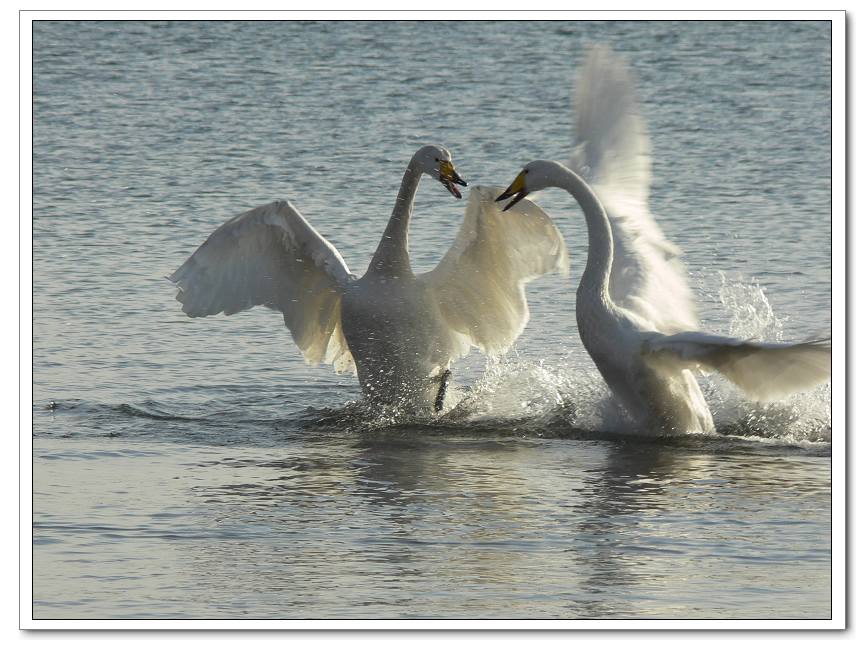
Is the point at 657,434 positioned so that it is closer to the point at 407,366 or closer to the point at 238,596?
the point at 407,366

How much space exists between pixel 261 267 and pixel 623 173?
2.25m

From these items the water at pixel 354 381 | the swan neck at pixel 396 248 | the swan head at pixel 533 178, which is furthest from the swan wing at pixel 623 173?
the swan neck at pixel 396 248

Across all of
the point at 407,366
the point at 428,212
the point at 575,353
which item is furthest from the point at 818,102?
the point at 407,366

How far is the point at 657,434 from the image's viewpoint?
31.4 ft

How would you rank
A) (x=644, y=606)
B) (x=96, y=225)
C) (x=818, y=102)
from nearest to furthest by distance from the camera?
(x=644, y=606)
(x=96, y=225)
(x=818, y=102)

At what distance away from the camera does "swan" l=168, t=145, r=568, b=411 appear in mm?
10031

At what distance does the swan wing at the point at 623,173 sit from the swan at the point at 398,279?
1.65ft

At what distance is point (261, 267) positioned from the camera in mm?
10273

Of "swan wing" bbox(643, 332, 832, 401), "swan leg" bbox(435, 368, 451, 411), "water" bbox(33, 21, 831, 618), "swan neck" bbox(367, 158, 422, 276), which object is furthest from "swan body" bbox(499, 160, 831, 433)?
"swan leg" bbox(435, 368, 451, 411)

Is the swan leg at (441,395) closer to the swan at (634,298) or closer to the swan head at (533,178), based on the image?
the swan at (634,298)

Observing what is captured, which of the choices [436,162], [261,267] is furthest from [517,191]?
[261,267]

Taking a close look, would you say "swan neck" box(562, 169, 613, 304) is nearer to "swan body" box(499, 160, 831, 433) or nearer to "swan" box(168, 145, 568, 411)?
"swan body" box(499, 160, 831, 433)

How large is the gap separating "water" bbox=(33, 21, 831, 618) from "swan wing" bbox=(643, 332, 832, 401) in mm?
203

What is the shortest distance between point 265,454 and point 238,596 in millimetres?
2388
